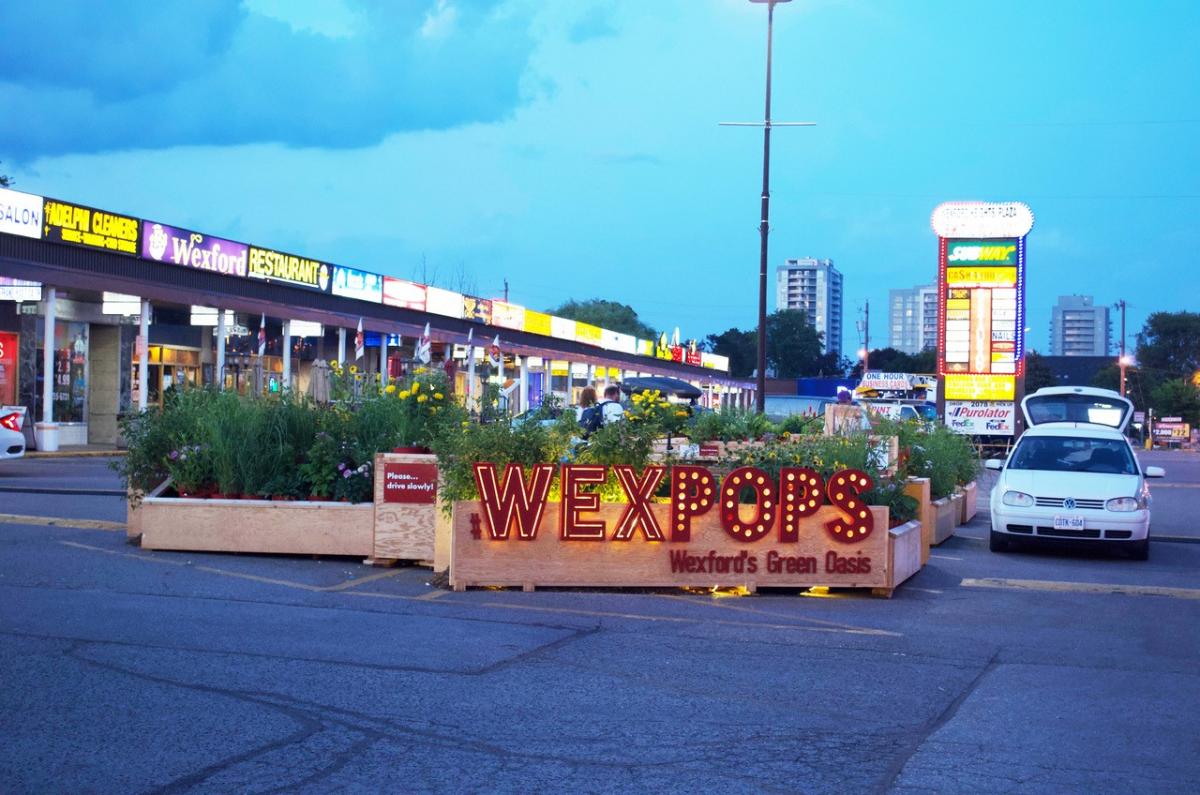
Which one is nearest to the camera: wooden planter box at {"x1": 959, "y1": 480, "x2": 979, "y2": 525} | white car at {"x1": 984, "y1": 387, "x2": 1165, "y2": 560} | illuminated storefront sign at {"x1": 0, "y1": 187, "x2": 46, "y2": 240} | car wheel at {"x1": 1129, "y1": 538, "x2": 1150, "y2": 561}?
white car at {"x1": 984, "y1": 387, "x2": 1165, "y2": 560}

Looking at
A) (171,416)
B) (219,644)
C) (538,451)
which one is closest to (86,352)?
(171,416)

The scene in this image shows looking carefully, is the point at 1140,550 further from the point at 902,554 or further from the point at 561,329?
the point at 561,329

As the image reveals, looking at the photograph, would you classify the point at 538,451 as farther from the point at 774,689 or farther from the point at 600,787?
the point at 600,787

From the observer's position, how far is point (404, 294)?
44.3 meters

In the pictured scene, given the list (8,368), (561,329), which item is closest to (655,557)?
(8,368)

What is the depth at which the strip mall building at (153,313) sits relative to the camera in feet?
101

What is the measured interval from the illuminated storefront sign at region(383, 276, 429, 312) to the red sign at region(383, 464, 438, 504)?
3182cm

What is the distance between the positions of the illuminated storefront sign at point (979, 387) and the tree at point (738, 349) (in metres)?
97.1

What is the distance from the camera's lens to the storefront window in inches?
1331

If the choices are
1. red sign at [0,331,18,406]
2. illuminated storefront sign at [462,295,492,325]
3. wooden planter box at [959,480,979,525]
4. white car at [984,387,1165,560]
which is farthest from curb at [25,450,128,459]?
white car at [984,387,1165,560]

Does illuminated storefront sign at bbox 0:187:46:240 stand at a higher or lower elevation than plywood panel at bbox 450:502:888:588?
higher

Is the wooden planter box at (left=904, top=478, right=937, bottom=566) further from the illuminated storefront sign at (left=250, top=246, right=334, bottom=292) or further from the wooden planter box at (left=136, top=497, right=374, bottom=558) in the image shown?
the illuminated storefront sign at (left=250, top=246, right=334, bottom=292)

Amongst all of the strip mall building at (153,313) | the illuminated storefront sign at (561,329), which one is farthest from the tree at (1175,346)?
the strip mall building at (153,313)

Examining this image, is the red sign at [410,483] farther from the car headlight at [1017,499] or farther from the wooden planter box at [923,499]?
the car headlight at [1017,499]
